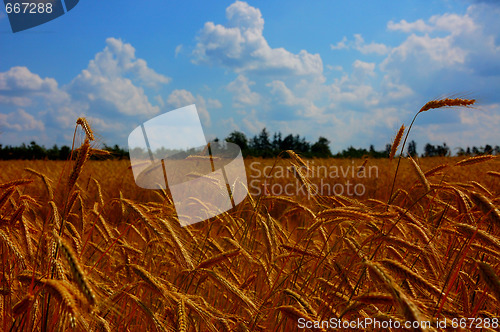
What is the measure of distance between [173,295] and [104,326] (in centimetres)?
30

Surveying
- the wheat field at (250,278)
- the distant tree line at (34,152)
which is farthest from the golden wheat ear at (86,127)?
the distant tree line at (34,152)

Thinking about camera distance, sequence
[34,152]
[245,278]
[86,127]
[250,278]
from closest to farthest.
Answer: [86,127]
[250,278]
[245,278]
[34,152]

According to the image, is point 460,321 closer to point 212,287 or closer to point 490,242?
point 490,242

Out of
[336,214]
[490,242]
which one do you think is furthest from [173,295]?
[490,242]

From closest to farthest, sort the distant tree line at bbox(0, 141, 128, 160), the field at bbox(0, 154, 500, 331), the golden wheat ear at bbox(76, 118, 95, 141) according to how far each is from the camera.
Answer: the field at bbox(0, 154, 500, 331)
the golden wheat ear at bbox(76, 118, 95, 141)
the distant tree line at bbox(0, 141, 128, 160)

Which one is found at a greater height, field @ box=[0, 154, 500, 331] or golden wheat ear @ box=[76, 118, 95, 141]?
A: golden wheat ear @ box=[76, 118, 95, 141]

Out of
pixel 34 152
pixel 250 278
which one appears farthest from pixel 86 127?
pixel 34 152

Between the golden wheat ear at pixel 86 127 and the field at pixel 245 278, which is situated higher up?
the golden wheat ear at pixel 86 127

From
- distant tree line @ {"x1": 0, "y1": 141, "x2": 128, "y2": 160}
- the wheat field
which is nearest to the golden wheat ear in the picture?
the wheat field

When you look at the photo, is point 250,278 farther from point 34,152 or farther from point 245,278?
point 34,152

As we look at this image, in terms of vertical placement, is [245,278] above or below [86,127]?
below

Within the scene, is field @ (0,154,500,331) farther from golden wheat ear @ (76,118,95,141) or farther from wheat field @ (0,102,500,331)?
golden wheat ear @ (76,118,95,141)

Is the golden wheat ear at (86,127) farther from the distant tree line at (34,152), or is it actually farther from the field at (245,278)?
the distant tree line at (34,152)

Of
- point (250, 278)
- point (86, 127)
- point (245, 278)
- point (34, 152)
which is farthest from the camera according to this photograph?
point (34, 152)
